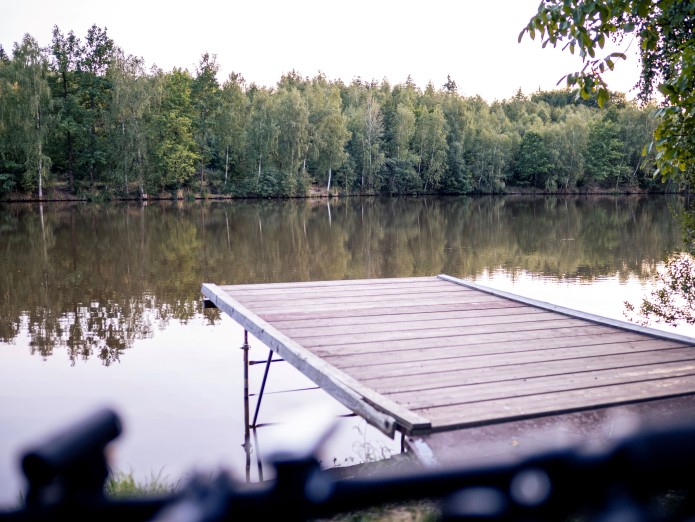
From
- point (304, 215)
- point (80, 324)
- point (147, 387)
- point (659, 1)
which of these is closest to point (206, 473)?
point (659, 1)

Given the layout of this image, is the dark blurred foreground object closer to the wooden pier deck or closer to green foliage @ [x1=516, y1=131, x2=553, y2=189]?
the wooden pier deck

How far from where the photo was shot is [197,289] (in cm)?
1683

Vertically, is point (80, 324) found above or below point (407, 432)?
below

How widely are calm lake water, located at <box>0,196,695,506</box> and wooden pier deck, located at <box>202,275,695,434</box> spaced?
91 centimetres

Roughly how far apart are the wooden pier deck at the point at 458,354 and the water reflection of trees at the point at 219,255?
4.58m

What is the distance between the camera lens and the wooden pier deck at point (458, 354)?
172 inches

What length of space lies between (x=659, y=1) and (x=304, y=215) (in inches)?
1438

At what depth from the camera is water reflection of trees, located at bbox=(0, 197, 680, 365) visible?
45.7 ft

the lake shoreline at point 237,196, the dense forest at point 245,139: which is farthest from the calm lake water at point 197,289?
the dense forest at point 245,139

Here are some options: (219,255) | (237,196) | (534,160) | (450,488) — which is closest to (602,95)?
(450,488)

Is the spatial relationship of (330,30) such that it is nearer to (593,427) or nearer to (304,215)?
(304,215)

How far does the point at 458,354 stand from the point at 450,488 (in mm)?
5060

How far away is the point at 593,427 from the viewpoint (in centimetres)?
405

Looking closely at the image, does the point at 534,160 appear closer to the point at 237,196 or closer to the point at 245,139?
the point at 245,139
